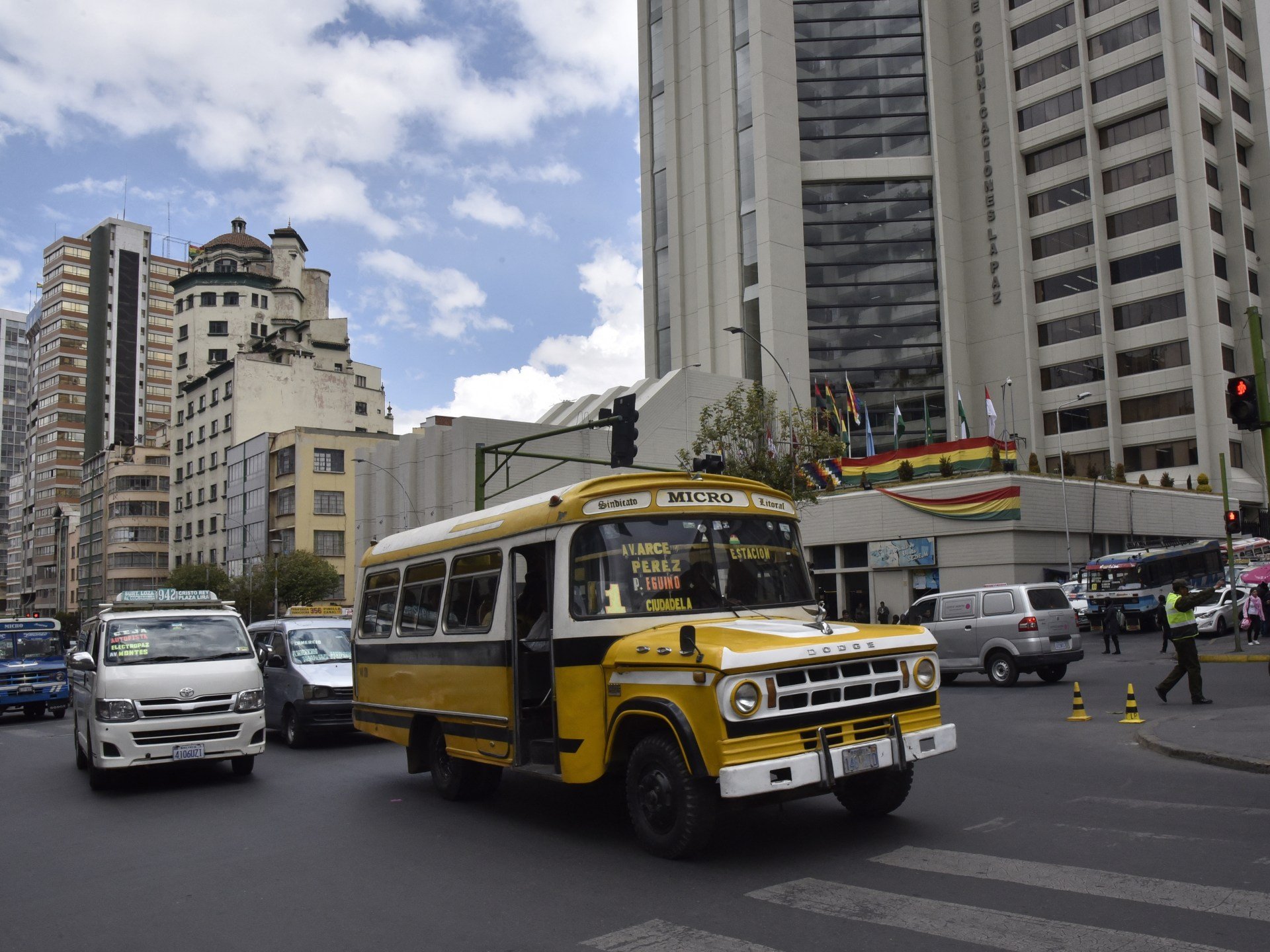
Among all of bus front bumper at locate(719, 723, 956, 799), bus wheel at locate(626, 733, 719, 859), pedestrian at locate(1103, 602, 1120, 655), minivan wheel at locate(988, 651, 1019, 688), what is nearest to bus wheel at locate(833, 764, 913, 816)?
bus front bumper at locate(719, 723, 956, 799)

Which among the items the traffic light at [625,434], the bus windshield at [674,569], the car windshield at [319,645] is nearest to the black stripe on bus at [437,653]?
the bus windshield at [674,569]

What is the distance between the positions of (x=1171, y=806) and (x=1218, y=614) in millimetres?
27463

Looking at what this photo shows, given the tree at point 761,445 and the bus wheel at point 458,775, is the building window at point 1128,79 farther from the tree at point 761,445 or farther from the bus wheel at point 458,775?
the bus wheel at point 458,775

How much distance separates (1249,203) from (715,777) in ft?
231

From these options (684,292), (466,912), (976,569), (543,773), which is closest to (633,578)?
(543,773)

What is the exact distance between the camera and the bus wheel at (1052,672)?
2103 centimetres

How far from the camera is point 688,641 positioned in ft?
22.5

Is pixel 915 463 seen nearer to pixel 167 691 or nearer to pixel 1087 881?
pixel 167 691

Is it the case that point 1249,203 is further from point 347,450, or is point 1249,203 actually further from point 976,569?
point 347,450

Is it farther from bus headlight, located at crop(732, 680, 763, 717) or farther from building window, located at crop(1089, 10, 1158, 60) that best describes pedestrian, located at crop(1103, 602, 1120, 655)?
building window, located at crop(1089, 10, 1158, 60)

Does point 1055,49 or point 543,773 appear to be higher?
point 1055,49

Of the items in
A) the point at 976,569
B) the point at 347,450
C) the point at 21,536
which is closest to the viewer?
the point at 976,569

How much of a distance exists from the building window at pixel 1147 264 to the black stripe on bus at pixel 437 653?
2375 inches

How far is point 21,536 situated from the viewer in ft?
427
